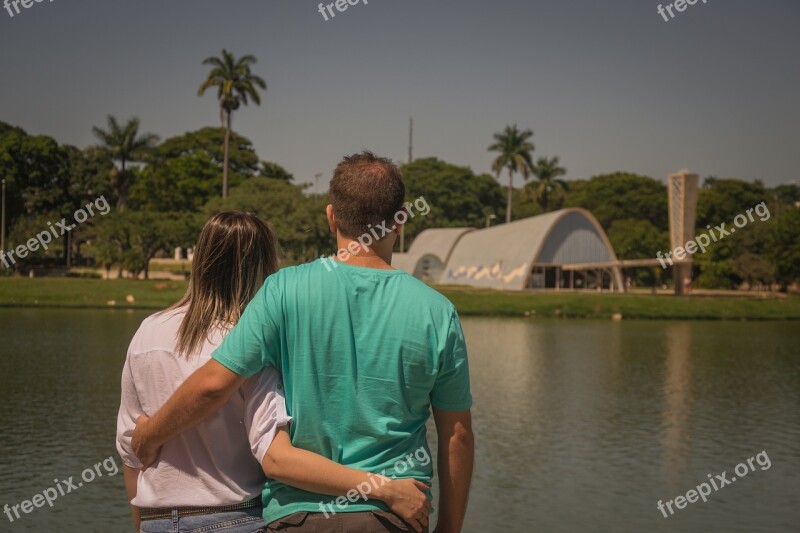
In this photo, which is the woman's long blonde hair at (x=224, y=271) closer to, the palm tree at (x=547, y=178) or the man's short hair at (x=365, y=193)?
the man's short hair at (x=365, y=193)

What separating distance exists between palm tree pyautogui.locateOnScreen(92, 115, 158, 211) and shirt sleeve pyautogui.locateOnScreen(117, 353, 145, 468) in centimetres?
6000

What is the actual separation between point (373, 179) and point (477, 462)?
879 centimetres

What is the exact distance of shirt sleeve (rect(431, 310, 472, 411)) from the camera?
2.27 meters

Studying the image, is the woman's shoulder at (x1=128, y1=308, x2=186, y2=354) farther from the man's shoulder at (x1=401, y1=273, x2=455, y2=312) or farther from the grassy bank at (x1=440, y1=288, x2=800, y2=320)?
the grassy bank at (x1=440, y1=288, x2=800, y2=320)

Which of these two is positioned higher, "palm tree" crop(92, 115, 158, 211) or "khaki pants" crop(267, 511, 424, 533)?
"palm tree" crop(92, 115, 158, 211)

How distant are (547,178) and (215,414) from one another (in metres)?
72.1

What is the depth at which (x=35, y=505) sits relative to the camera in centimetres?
848

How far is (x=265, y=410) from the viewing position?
2332 mm

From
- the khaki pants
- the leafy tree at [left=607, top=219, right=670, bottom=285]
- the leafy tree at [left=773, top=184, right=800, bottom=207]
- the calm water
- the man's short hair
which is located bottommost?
the calm water

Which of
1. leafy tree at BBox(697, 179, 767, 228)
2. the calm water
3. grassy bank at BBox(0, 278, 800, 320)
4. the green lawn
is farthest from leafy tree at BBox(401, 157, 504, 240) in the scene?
the calm water

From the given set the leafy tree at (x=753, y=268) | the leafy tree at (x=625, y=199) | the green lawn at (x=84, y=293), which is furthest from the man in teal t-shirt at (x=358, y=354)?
the leafy tree at (x=625, y=199)

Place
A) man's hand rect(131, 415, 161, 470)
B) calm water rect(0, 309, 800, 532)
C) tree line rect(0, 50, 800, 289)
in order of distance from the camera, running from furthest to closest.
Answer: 1. tree line rect(0, 50, 800, 289)
2. calm water rect(0, 309, 800, 532)
3. man's hand rect(131, 415, 161, 470)

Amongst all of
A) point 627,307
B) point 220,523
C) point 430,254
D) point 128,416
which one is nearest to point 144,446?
point 128,416

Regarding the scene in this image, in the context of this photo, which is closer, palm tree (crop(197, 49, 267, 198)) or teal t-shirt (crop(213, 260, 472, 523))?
teal t-shirt (crop(213, 260, 472, 523))
